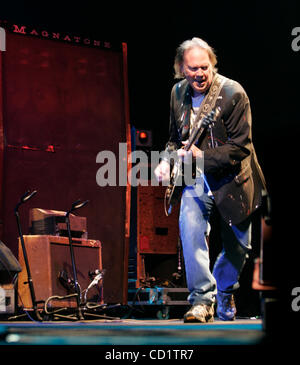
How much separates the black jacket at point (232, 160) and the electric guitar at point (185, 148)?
0.05 m

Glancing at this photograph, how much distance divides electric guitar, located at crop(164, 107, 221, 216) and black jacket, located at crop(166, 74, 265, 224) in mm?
48

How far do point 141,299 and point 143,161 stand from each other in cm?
160

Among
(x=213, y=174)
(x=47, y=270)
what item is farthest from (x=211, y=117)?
(x=47, y=270)

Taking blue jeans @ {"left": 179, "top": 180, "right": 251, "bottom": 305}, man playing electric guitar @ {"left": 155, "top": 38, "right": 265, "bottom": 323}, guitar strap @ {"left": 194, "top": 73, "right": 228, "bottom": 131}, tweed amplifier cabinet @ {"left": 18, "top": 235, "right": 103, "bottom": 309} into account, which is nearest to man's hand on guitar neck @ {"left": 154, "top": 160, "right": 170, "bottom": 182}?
man playing electric guitar @ {"left": 155, "top": 38, "right": 265, "bottom": 323}

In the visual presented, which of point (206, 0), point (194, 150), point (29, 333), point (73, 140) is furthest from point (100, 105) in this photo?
point (29, 333)

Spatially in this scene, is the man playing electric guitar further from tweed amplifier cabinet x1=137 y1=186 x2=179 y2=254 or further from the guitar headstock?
tweed amplifier cabinet x1=137 y1=186 x2=179 y2=254

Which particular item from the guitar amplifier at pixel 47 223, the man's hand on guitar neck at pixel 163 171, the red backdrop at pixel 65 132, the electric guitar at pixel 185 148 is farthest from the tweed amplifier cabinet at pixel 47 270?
the man's hand on guitar neck at pixel 163 171

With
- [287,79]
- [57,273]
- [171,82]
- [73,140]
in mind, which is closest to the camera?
[287,79]

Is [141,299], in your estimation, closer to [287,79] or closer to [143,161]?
[143,161]

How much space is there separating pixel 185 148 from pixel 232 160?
0.31 m

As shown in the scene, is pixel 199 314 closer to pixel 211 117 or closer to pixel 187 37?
pixel 211 117

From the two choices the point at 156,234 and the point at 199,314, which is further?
the point at 156,234

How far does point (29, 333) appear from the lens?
4.93ft

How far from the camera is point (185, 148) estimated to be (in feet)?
11.3
